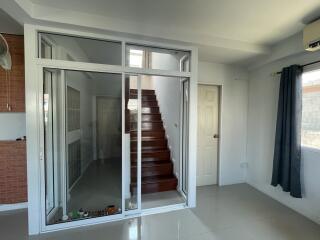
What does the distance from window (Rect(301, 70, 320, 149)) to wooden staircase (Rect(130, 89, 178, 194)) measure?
2.28 m

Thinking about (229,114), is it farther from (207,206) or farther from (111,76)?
(111,76)

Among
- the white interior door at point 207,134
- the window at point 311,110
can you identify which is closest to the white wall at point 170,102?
the white interior door at point 207,134

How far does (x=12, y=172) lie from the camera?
284 centimetres

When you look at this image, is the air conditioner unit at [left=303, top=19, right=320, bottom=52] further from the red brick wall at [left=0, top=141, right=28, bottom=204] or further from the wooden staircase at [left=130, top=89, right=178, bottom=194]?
the red brick wall at [left=0, top=141, right=28, bottom=204]

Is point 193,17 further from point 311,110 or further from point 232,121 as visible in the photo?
point 232,121

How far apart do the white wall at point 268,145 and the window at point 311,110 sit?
173mm

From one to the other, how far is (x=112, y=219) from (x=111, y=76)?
2.06 m

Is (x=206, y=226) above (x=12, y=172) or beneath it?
beneath

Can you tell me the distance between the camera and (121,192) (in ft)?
8.82

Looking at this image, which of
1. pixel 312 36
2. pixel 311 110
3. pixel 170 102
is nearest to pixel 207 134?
pixel 170 102

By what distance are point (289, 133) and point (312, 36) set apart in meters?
1.38

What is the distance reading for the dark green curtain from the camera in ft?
8.99

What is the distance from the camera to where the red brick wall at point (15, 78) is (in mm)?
2785

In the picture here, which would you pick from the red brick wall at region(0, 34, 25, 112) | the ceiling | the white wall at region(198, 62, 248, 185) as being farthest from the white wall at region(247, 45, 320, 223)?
the red brick wall at region(0, 34, 25, 112)
